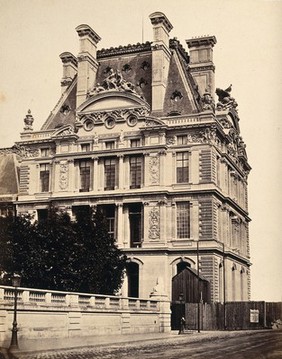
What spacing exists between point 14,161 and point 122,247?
1458 centimetres

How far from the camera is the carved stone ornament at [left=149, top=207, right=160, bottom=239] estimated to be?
47094 mm

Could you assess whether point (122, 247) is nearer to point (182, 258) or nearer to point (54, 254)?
point (182, 258)

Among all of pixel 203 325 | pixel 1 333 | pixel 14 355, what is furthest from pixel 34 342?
pixel 203 325

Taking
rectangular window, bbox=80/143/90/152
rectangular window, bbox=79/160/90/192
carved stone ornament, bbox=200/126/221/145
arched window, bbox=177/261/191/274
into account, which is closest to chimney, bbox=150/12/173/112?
carved stone ornament, bbox=200/126/221/145

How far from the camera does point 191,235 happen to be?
46719 mm

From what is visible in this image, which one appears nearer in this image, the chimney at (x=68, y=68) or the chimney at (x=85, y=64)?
the chimney at (x=85, y=64)

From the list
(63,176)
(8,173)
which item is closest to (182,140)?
(63,176)

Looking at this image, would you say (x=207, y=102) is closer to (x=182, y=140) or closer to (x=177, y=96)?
(x=177, y=96)

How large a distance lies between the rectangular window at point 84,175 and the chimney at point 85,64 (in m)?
4.66

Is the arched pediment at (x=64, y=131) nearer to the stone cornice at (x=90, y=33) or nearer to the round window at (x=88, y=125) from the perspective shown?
the round window at (x=88, y=125)

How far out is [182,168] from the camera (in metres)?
47.8

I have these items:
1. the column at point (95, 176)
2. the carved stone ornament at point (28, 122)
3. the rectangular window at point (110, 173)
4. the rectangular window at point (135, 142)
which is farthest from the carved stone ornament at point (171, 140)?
the carved stone ornament at point (28, 122)

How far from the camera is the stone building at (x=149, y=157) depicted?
4691cm

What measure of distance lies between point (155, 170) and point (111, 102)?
6108mm
